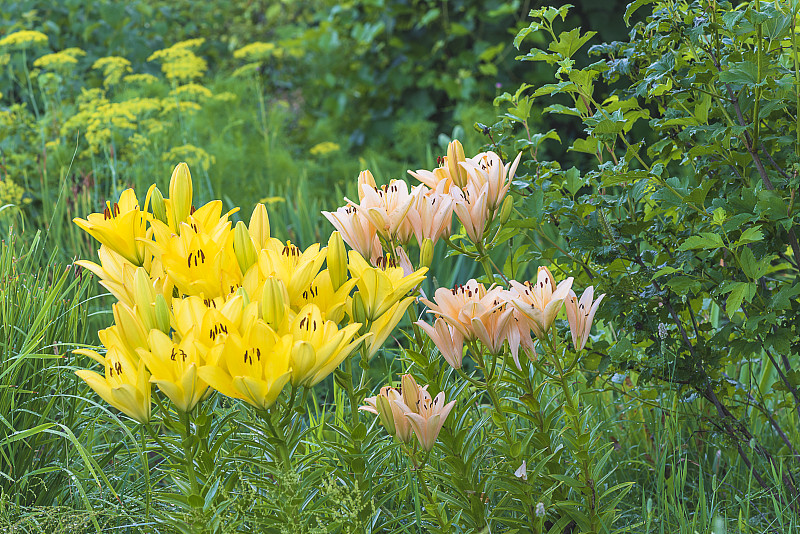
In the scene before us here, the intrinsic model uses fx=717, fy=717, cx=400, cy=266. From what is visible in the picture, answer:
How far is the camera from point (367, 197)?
1342 mm

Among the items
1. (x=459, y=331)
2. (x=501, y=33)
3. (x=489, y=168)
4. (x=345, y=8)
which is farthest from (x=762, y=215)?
(x=345, y=8)

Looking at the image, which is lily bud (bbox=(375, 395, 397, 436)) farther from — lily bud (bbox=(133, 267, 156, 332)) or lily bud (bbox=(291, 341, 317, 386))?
lily bud (bbox=(133, 267, 156, 332))

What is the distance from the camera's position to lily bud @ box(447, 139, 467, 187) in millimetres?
1434

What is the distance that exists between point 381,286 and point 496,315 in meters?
0.20

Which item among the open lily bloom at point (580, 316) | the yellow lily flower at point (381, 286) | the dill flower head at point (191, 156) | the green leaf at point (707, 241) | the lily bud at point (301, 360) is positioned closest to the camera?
the lily bud at point (301, 360)

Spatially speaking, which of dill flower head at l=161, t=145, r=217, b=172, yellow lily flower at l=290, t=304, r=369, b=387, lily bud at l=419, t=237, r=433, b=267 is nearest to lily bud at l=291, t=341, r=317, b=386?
yellow lily flower at l=290, t=304, r=369, b=387

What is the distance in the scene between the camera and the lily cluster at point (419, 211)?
132 cm

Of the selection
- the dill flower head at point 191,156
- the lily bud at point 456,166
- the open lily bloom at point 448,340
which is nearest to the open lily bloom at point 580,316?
the open lily bloom at point 448,340

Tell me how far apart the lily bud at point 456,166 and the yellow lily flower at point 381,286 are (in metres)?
0.29

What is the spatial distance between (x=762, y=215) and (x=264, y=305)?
109 centimetres

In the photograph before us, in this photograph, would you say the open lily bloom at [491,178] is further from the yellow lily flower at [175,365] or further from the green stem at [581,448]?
the yellow lily flower at [175,365]

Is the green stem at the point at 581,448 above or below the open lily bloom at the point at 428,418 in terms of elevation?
below

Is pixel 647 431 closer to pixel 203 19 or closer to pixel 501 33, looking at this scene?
pixel 501 33

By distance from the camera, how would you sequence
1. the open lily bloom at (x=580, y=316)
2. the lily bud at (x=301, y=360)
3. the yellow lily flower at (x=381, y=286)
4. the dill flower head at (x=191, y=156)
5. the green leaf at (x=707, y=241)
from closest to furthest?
the lily bud at (x=301, y=360) < the yellow lily flower at (x=381, y=286) < the open lily bloom at (x=580, y=316) < the green leaf at (x=707, y=241) < the dill flower head at (x=191, y=156)
